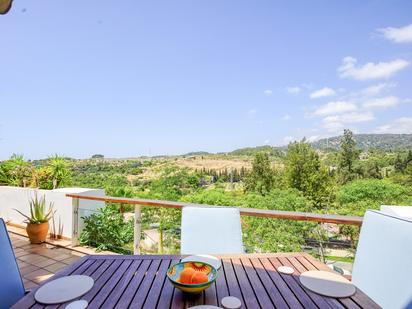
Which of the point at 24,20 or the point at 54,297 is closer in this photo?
the point at 54,297

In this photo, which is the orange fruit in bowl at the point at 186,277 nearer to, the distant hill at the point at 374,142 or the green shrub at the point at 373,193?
the green shrub at the point at 373,193

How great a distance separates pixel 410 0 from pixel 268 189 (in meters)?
28.8

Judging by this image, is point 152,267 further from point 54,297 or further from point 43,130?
point 43,130

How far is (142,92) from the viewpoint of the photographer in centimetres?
2348

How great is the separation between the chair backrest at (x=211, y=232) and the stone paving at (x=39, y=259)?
81.0 inches

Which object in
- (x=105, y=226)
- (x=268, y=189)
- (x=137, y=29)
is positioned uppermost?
(x=137, y=29)

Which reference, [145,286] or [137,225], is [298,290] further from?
[137,225]

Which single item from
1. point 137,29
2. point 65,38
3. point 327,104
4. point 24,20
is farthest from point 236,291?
point 327,104

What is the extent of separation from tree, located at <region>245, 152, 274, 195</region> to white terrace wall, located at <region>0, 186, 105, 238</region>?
33019 mm

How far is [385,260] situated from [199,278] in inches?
39.2

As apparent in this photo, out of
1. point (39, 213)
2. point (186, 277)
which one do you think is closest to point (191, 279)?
point (186, 277)

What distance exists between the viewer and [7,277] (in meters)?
1.37

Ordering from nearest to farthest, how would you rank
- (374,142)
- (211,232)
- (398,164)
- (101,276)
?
(101,276) → (211,232) → (398,164) → (374,142)

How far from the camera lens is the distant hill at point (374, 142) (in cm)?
3794
